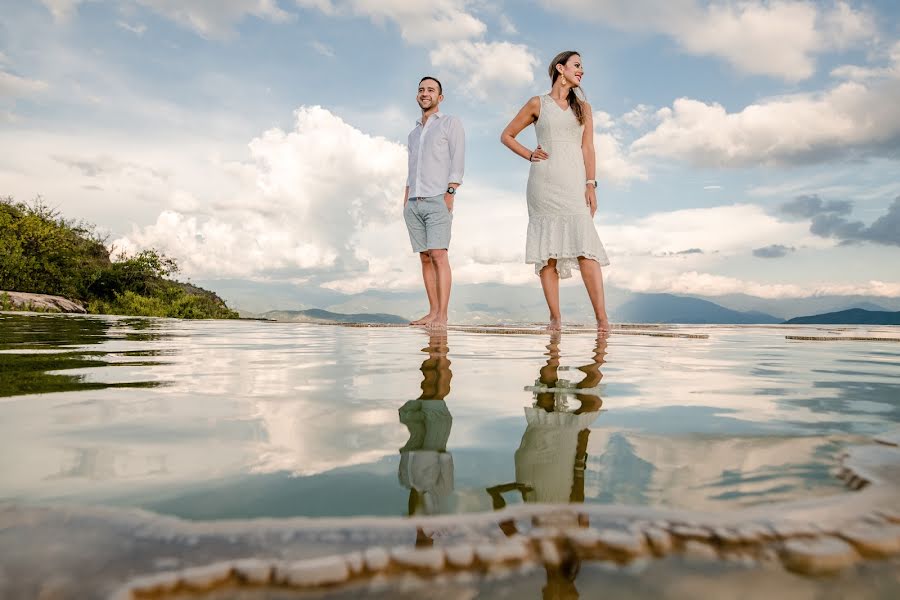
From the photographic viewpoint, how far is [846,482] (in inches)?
37.9

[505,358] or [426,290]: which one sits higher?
[426,290]

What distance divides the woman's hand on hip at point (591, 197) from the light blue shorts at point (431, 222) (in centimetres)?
159

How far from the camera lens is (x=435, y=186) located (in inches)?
281

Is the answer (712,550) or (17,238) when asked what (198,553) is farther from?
(17,238)

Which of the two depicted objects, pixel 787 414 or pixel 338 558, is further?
pixel 787 414

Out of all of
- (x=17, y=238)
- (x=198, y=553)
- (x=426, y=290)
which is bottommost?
(x=198, y=553)

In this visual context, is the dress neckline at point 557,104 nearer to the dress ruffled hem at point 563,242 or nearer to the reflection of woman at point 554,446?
the dress ruffled hem at point 563,242

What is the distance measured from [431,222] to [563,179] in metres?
1.62

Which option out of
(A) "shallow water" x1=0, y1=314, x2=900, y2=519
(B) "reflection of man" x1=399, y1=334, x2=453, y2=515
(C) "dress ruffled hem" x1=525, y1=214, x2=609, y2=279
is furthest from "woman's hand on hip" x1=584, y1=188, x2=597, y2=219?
(B) "reflection of man" x1=399, y1=334, x2=453, y2=515

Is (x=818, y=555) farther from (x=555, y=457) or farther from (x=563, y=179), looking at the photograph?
(x=563, y=179)

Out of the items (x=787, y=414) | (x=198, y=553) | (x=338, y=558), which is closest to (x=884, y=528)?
(x=338, y=558)

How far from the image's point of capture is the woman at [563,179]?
6.30 meters

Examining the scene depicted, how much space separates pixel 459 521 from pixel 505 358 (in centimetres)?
229

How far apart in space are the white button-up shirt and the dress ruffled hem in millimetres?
1216
